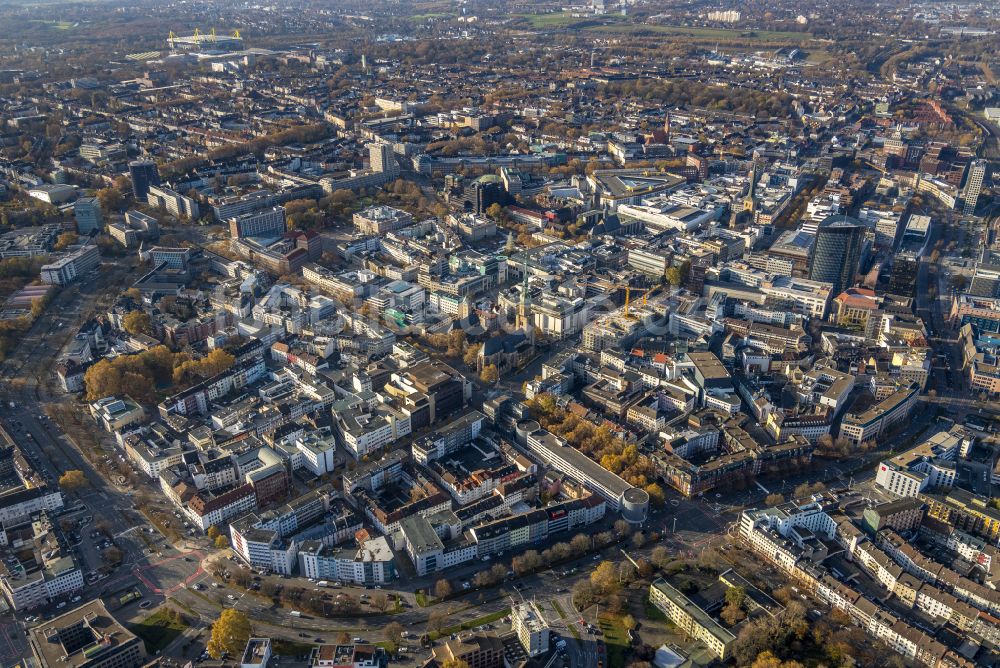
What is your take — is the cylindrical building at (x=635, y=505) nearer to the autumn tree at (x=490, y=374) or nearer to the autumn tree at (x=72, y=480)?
the autumn tree at (x=490, y=374)

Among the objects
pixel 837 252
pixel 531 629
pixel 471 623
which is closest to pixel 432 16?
pixel 837 252

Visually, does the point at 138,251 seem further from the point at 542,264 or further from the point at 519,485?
the point at 519,485

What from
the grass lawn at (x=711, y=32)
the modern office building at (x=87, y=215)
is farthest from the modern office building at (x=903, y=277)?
the grass lawn at (x=711, y=32)

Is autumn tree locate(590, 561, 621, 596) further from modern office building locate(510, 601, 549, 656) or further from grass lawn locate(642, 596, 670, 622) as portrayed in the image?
modern office building locate(510, 601, 549, 656)

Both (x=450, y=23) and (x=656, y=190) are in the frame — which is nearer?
(x=656, y=190)

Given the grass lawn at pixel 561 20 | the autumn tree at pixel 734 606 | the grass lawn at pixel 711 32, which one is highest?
the grass lawn at pixel 561 20

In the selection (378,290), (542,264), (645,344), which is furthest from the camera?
(542,264)

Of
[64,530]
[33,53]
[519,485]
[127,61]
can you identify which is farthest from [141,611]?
[33,53]
